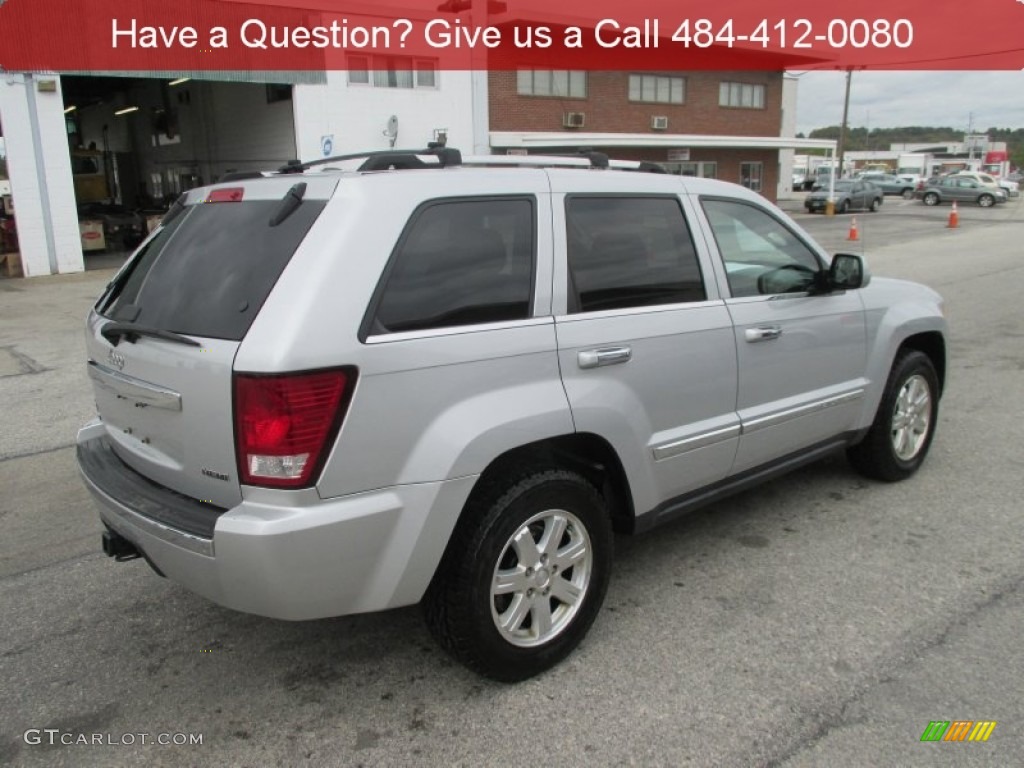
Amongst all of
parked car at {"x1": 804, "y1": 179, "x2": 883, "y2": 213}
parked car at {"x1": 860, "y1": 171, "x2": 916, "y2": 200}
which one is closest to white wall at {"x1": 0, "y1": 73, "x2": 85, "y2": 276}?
parked car at {"x1": 804, "y1": 179, "x2": 883, "y2": 213}

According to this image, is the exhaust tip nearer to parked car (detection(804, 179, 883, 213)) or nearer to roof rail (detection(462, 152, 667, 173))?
roof rail (detection(462, 152, 667, 173))

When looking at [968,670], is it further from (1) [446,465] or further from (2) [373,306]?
(2) [373,306]

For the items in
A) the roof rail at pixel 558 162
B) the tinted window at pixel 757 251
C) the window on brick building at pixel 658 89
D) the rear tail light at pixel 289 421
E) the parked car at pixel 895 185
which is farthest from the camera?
the parked car at pixel 895 185

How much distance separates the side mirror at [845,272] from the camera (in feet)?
13.4

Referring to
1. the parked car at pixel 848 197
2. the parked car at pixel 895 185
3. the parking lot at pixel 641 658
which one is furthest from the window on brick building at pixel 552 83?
the parked car at pixel 895 185

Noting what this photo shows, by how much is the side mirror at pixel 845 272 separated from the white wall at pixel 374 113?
61.0ft

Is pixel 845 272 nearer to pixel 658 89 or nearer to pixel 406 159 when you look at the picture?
pixel 406 159

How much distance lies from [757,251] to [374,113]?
1992 centimetres

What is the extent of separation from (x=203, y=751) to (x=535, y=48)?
3009 centimetres

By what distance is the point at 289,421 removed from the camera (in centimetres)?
244

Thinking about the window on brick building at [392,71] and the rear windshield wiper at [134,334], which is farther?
the window on brick building at [392,71]

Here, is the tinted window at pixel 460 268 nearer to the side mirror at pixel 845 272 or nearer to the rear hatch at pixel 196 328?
the rear hatch at pixel 196 328

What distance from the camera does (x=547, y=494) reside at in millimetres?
2902

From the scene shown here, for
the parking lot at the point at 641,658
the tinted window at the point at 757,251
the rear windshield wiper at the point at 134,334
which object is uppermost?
the tinted window at the point at 757,251
